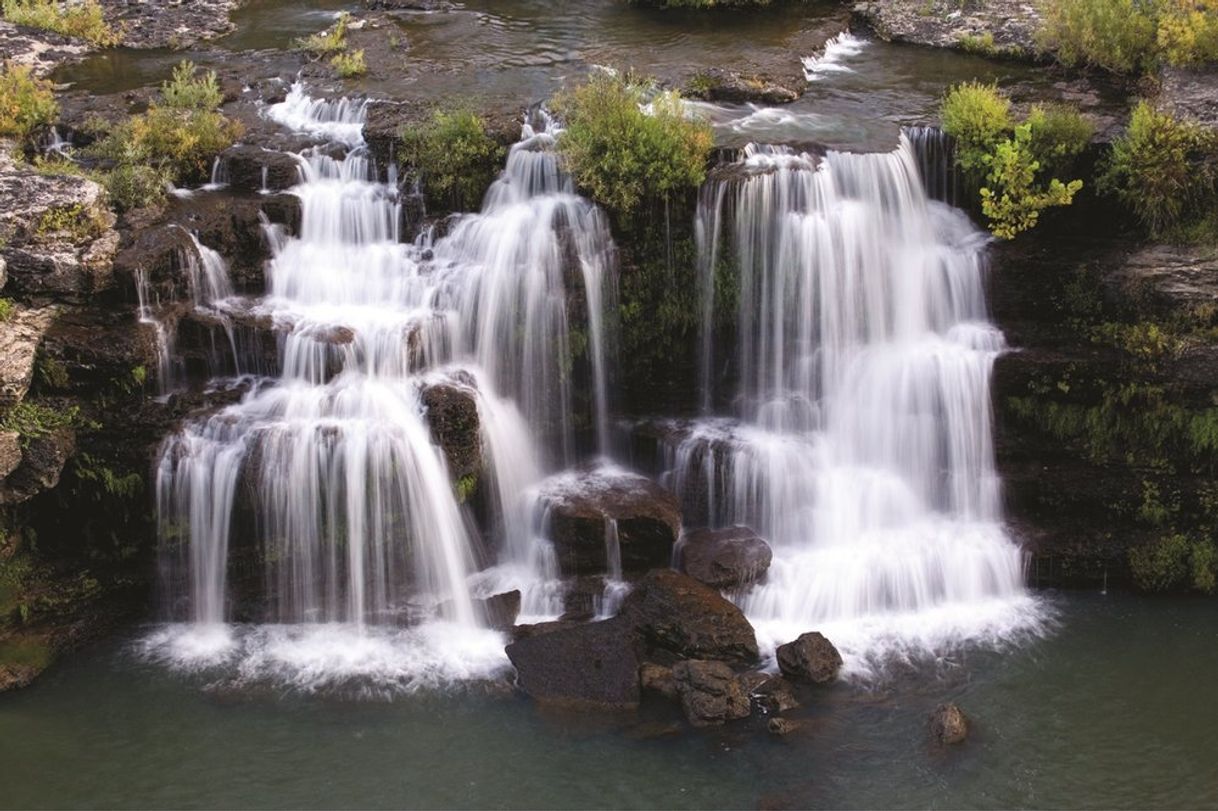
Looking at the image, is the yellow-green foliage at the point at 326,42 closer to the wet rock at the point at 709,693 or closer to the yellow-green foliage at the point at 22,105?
the yellow-green foliage at the point at 22,105

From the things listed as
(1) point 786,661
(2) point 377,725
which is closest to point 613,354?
(1) point 786,661

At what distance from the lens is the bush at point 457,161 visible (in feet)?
54.3

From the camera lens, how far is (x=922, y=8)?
22.3 meters

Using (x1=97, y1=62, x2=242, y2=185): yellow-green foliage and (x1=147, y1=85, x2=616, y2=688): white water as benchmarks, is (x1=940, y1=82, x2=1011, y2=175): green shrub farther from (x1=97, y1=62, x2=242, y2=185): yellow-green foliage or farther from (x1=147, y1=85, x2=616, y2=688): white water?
(x1=97, y1=62, x2=242, y2=185): yellow-green foliage

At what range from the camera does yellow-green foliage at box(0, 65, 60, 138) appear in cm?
1792

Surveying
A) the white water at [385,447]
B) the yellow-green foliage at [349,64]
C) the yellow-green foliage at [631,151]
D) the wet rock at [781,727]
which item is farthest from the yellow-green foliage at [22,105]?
the wet rock at [781,727]

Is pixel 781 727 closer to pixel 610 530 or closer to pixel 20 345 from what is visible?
pixel 610 530


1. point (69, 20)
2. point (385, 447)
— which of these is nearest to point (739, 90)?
point (385, 447)

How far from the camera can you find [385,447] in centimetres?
1406

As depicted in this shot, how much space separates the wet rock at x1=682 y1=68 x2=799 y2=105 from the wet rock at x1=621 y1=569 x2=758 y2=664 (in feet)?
29.6

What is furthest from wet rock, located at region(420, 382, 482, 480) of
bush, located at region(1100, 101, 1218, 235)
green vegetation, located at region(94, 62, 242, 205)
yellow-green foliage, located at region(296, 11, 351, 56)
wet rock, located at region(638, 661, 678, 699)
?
yellow-green foliage, located at region(296, 11, 351, 56)

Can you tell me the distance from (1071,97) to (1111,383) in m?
5.78

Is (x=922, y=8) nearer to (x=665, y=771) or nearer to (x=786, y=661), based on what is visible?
(x=786, y=661)

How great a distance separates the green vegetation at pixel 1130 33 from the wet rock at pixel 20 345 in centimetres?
1661
